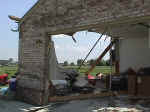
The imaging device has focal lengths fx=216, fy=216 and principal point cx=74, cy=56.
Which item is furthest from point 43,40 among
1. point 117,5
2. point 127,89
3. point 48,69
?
point 127,89

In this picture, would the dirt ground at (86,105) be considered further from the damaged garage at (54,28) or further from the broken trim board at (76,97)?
the damaged garage at (54,28)

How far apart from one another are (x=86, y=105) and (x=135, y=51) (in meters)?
5.64

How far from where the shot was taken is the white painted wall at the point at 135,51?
11797mm

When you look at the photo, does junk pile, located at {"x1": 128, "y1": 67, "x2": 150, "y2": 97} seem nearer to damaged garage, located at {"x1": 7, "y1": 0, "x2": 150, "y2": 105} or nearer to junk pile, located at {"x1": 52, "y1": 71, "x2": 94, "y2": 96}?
damaged garage, located at {"x1": 7, "y1": 0, "x2": 150, "y2": 105}

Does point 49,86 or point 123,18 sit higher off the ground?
point 123,18

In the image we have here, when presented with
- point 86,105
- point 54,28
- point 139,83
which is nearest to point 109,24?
point 54,28

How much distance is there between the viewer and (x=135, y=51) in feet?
40.6

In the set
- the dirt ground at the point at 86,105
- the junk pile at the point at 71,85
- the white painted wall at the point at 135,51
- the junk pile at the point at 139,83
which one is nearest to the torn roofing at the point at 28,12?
the junk pile at the point at 71,85

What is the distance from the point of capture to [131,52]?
12555 mm

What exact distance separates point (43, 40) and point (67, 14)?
160cm

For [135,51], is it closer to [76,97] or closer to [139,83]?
[139,83]

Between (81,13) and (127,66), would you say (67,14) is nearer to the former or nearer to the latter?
(81,13)

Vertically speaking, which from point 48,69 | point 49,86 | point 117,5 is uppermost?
point 117,5

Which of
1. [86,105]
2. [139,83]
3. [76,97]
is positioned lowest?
[86,105]
